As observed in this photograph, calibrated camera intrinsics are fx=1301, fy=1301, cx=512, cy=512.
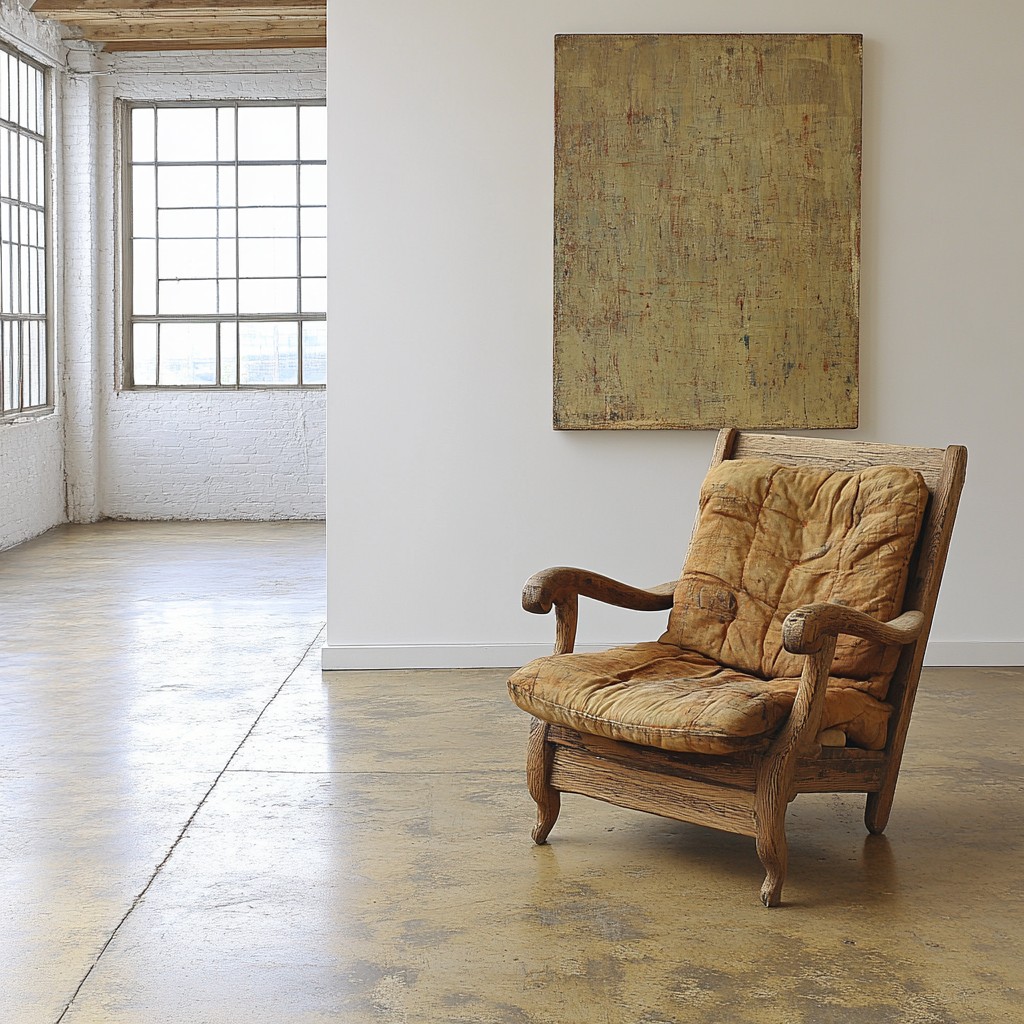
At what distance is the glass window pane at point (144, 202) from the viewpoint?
10125 millimetres

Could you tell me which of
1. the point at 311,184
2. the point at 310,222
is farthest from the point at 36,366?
the point at 311,184

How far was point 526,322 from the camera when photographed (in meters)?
4.99

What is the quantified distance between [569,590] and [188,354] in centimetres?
763

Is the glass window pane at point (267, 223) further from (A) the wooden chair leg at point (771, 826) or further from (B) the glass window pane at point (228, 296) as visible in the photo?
(A) the wooden chair leg at point (771, 826)

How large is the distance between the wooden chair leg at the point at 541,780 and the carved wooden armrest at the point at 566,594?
0.24 m

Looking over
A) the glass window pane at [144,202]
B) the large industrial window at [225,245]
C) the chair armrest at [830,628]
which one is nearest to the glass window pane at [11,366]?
the large industrial window at [225,245]

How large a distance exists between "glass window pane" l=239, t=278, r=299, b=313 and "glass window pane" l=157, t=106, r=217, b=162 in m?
1.03

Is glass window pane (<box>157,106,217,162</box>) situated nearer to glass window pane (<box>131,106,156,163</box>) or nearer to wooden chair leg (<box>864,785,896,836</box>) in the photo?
glass window pane (<box>131,106,156,163</box>)

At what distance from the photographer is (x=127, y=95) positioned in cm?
997

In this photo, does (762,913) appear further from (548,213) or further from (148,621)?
(148,621)

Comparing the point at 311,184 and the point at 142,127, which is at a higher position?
the point at 142,127

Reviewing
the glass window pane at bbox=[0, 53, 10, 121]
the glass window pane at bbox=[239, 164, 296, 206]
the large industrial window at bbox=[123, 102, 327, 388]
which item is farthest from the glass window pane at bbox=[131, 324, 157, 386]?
the glass window pane at bbox=[0, 53, 10, 121]

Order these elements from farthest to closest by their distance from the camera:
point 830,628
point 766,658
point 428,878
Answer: point 766,658 → point 428,878 → point 830,628

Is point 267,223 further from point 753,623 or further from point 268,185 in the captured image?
point 753,623
